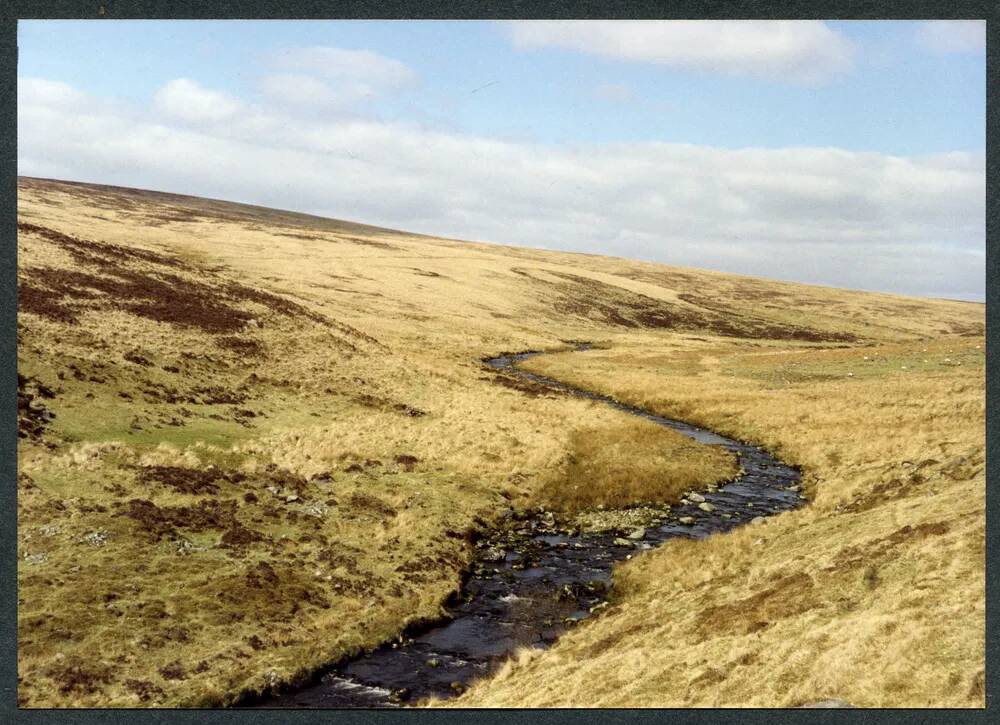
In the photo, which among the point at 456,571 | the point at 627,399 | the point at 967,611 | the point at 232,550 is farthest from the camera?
the point at 627,399

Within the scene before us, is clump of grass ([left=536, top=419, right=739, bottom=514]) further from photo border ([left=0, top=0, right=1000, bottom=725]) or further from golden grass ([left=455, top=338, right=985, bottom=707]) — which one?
photo border ([left=0, top=0, right=1000, bottom=725])

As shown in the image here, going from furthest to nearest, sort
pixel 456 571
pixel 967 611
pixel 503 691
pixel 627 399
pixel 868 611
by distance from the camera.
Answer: pixel 627 399, pixel 456 571, pixel 503 691, pixel 868 611, pixel 967 611

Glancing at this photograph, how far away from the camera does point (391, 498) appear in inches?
993

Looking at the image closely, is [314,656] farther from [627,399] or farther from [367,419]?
[627,399]

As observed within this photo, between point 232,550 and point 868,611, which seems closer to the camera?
point 868,611

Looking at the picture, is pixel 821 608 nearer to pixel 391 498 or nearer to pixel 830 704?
pixel 830 704

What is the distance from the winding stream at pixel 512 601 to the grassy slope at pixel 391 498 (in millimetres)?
815

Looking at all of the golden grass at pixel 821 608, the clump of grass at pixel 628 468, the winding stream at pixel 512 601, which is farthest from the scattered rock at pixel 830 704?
the clump of grass at pixel 628 468

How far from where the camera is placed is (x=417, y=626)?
58.3 feet

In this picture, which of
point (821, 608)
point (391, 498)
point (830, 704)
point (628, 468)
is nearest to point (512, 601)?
point (391, 498)

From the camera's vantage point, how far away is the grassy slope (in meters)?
13.7

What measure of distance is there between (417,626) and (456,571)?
3.19m

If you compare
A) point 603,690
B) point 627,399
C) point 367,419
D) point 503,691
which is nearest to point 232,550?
point 503,691

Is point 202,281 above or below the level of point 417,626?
above
